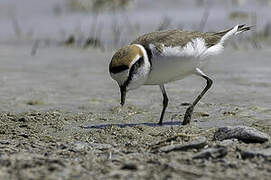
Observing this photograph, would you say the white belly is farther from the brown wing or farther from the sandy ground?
the sandy ground

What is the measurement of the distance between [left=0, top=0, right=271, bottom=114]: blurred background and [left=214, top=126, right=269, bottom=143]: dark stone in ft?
5.66

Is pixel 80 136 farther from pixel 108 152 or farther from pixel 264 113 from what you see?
pixel 264 113

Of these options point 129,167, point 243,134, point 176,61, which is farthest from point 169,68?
point 129,167

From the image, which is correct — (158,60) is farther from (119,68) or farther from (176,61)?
(119,68)

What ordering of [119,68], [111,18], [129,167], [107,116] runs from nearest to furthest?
[129,167] → [119,68] → [107,116] → [111,18]

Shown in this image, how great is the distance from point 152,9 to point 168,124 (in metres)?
10.1

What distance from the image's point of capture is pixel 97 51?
454 inches

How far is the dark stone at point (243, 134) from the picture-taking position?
5.13m

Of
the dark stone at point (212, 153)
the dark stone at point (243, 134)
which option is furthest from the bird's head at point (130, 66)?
the dark stone at point (212, 153)

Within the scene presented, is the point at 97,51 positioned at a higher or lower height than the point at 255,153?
higher

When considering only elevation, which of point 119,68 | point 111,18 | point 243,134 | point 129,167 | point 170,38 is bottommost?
point 129,167

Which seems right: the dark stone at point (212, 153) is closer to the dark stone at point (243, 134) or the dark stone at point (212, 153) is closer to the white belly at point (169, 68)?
the dark stone at point (243, 134)

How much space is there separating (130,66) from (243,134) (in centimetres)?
118

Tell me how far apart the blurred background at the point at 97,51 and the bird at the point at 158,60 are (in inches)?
41.4
